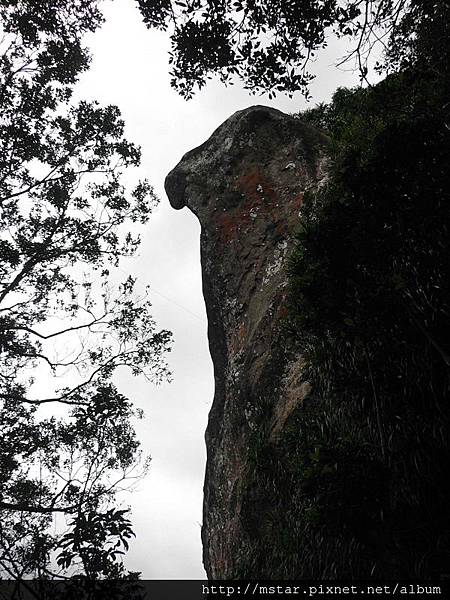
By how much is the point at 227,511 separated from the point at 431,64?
7778 millimetres

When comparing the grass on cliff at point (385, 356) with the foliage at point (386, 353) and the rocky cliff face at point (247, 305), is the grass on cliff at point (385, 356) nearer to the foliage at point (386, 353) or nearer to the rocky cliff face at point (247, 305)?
the foliage at point (386, 353)

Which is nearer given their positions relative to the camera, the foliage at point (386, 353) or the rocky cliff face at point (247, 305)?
the foliage at point (386, 353)

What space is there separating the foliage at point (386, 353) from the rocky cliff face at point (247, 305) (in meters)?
1.77

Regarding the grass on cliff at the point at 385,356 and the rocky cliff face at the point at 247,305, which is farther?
the rocky cliff face at the point at 247,305

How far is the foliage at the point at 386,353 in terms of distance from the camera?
4160 mm

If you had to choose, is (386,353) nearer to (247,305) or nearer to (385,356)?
(385,356)

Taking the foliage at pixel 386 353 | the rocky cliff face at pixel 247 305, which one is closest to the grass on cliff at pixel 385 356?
the foliage at pixel 386 353

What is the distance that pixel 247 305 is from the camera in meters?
10.1

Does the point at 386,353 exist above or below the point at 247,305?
below

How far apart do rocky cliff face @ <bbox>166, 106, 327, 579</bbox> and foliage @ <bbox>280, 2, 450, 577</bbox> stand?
1765mm

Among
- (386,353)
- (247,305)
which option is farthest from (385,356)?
(247,305)

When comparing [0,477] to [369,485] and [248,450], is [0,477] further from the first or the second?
[369,485]

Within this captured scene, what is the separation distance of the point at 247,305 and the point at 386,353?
5.50 m

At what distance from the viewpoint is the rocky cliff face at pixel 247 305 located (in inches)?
274
